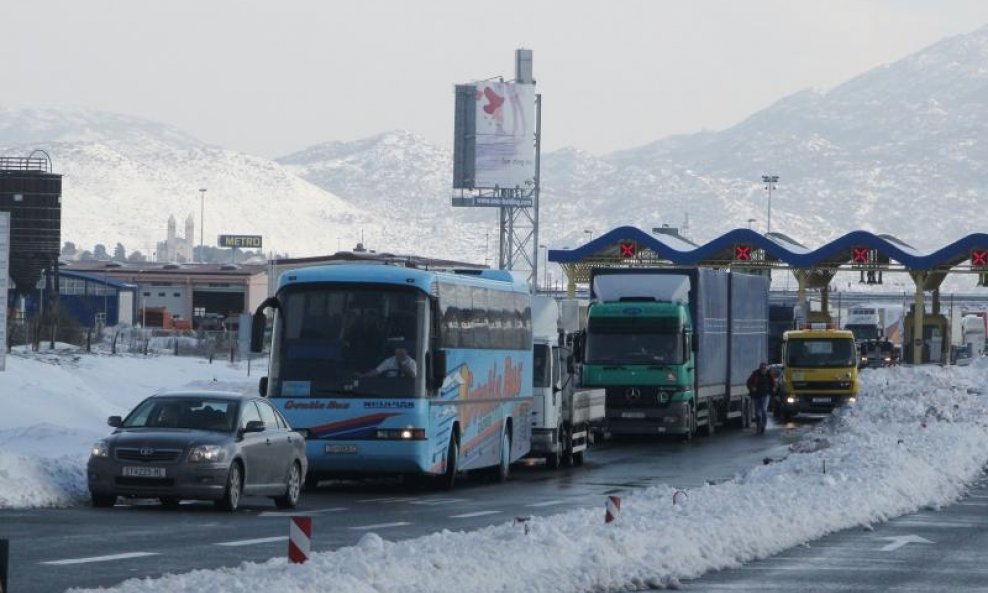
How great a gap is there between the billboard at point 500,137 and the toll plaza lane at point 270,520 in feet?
262

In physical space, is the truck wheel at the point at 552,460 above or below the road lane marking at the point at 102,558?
below

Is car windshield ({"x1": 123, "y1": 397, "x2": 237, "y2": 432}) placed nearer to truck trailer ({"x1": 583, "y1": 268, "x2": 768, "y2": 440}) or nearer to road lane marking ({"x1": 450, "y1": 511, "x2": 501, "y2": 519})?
road lane marking ({"x1": 450, "y1": 511, "x2": 501, "y2": 519})

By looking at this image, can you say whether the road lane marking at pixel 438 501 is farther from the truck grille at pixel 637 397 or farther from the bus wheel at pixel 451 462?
the truck grille at pixel 637 397

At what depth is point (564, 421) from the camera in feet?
122

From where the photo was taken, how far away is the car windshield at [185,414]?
23328 mm

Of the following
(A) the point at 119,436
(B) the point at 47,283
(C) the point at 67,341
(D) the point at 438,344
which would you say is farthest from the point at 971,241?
(A) the point at 119,436

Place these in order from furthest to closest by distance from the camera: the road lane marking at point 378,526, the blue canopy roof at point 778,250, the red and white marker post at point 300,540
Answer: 1. the blue canopy roof at point 778,250
2. the road lane marking at point 378,526
3. the red and white marker post at point 300,540

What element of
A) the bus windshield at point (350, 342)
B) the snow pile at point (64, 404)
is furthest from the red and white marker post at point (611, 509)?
the bus windshield at point (350, 342)

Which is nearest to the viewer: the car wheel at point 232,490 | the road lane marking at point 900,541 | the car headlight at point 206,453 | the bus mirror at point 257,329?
the road lane marking at point 900,541

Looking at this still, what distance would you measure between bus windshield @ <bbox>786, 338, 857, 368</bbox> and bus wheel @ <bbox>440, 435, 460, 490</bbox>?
99.1 ft

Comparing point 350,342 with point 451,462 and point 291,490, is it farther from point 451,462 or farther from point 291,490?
point 291,490

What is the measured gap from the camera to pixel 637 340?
148 ft

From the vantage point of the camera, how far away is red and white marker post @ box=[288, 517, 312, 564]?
13008 millimetres

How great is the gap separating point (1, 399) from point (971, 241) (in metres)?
51.6
